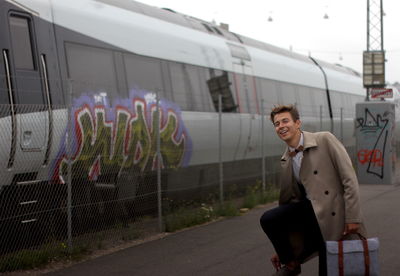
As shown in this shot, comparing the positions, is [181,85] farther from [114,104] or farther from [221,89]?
[114,104]

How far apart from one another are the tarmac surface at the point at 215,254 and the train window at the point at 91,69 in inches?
97.5

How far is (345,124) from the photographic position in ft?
71.8

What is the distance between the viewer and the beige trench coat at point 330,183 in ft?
14.4

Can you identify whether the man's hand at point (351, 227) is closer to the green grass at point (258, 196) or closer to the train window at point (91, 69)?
the train window at point (91, 69)

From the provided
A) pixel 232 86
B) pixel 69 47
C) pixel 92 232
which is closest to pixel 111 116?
pixel 69 47

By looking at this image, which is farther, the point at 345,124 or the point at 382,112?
the point at 345,124

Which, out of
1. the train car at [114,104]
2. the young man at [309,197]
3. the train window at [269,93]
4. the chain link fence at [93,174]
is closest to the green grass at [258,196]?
the chain link fence at [93,174]

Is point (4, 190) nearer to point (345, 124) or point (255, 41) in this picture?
point (255, 41)

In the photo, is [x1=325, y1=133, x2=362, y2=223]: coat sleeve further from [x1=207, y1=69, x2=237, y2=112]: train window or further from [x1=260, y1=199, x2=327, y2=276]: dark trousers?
[x1=207, y1=69, x2=237, y2=112]: train window

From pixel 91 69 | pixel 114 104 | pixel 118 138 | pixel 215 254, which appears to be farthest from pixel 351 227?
pixel 91 69

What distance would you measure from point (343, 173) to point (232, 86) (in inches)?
378

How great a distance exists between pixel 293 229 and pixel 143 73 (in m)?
6.60

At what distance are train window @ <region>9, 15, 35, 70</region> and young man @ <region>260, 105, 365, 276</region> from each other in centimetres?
448

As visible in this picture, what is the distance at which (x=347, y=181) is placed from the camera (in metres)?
4.39
